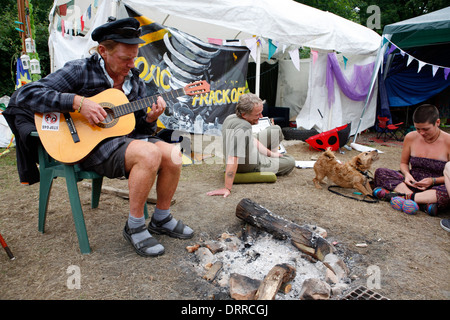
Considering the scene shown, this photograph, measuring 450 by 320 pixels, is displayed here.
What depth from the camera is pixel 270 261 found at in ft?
6.86

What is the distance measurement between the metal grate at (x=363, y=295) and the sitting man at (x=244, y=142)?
6.13 feet

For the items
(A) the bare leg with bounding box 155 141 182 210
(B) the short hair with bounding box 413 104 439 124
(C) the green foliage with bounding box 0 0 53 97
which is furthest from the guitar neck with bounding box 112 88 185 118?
(C) the green foliage with bounding box 0 0 53 97

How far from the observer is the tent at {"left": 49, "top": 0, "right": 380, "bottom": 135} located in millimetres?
4953

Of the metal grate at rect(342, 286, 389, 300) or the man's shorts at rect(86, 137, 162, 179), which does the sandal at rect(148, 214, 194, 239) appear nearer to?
the man's shorts at rect(86, 137, 162, 179)

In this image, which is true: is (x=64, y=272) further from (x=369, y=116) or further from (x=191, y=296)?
(x=369, y=116)

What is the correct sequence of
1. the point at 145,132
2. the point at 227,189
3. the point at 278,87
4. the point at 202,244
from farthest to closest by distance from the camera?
1. the point at 278,87
2. the point at 227,189
3. the point at 145,132
4. the point at 202,244

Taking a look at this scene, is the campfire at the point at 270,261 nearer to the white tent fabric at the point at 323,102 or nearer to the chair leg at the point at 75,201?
the chair leg at the point at 75,201

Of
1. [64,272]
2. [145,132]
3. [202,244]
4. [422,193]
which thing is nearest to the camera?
[64,272]

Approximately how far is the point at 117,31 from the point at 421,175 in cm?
345

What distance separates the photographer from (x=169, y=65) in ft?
16.2

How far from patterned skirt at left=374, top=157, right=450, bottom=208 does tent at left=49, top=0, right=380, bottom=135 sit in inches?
134
